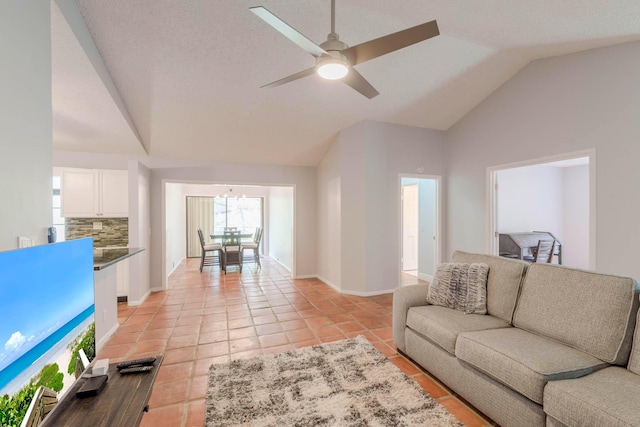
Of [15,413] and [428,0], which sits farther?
[428,0]

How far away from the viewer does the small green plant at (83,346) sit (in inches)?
46.5

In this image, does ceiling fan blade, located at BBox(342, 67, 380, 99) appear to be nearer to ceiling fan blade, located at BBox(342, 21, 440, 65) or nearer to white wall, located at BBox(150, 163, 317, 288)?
ceiling fan blade, located at BBox(342, 21, 440, 65)

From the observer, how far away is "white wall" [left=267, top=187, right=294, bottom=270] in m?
6.45

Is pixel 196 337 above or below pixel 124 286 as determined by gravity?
below

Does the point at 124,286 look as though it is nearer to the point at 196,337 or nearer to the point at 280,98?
the point at 196,337

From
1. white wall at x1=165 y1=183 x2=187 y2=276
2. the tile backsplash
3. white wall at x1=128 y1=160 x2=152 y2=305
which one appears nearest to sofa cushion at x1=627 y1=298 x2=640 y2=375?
white wall at x1=128 y1=160 x2=152 y2=305

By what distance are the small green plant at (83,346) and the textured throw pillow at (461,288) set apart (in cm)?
246

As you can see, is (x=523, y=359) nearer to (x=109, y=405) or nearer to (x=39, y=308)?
(x=109, y=405)

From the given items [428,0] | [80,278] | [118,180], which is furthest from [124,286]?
[428,0]

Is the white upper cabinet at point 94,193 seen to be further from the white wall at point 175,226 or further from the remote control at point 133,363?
the remote control at point 133,363

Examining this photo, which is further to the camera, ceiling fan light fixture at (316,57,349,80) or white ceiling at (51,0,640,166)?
white ceiling at (51,0,640,166)

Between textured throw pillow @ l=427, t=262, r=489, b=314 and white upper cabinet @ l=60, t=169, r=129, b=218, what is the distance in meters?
4.41

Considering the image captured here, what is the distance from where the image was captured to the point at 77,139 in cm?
380

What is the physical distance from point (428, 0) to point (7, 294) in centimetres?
315
